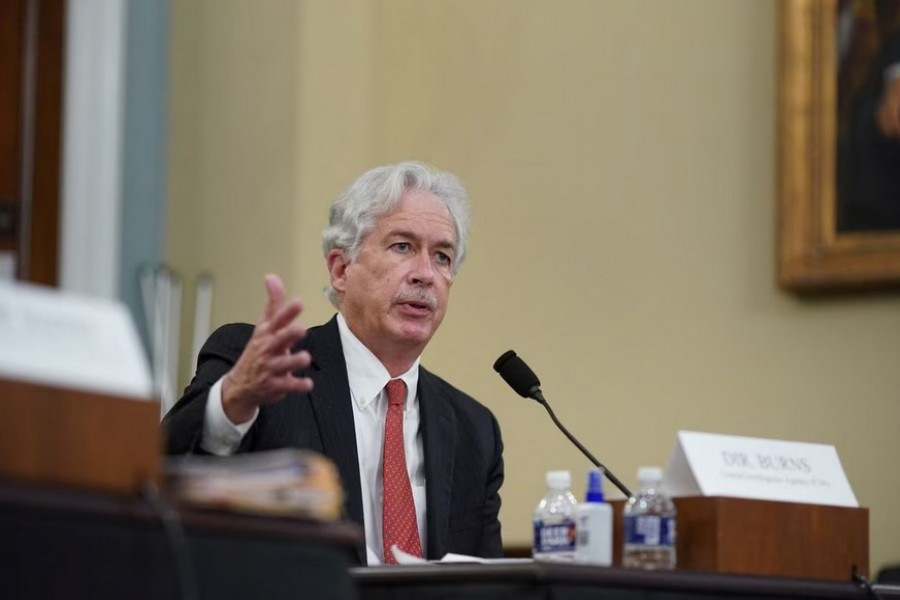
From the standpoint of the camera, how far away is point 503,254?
6066 mm

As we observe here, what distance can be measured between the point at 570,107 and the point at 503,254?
0.57 metres

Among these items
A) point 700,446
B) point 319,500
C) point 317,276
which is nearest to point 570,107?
point 317,276

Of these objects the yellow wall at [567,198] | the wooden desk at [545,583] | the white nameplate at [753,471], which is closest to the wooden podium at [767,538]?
the white nameplate at [753,471]

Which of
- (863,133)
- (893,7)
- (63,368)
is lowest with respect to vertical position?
(63,368)

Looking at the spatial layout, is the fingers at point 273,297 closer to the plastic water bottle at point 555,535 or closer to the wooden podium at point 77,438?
the plastic water bottle at point 555,535

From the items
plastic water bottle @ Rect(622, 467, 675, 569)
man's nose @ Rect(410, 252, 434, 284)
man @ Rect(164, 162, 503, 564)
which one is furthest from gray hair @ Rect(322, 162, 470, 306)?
plastic water bottle @ Rect(622, 467, 675, 569)

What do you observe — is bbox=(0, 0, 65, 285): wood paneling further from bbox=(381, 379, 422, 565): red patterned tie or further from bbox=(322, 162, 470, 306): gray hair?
bbox=(381, 379, 422, 565): red patterned tie

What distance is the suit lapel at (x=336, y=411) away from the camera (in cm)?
360

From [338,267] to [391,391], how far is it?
0.39 metres

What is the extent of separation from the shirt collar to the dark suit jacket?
0.03 m

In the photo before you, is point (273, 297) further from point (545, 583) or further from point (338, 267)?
point (338, 267)

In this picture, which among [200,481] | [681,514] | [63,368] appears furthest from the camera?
[681,514]

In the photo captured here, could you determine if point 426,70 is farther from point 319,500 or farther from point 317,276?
point 319,500

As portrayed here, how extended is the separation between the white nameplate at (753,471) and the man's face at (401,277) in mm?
884
